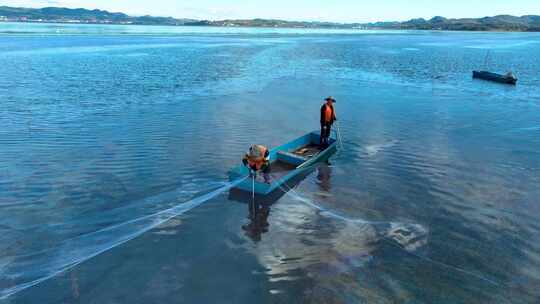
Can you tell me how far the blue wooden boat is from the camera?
15.5 metres

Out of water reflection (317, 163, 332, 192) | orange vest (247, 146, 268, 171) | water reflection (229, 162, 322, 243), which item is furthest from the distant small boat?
orange vest (247, 146, 268, 171)

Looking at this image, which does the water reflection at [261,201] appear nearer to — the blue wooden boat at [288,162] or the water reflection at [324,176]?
the water reflection at [324,176]

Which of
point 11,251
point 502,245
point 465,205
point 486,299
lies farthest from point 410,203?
point 11,251

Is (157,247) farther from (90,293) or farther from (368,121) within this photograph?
(368,121)

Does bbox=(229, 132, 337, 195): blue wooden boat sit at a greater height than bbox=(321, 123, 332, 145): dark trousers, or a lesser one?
lesser

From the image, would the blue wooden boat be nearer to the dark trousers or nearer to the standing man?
the dark trousers

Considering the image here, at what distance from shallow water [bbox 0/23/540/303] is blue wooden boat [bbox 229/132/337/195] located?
0.58 m

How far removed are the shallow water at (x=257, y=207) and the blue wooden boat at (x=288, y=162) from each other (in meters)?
0.58

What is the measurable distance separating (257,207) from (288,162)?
4.56 meters

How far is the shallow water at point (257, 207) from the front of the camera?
34.2ft

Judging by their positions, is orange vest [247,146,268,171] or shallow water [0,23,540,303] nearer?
shallow water [0,23,540,303]

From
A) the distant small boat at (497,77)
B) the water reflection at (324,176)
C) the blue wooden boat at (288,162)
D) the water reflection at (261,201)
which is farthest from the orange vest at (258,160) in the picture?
the distant small boat at (497,77)

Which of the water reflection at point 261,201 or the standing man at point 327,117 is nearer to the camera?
the water reflection at point 261,201

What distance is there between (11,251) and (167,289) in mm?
5251
